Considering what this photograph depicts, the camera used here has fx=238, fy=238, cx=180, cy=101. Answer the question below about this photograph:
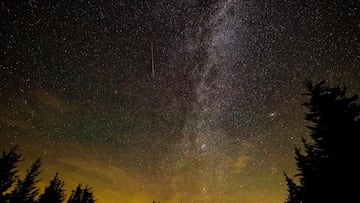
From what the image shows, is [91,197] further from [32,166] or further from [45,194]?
[32,166]

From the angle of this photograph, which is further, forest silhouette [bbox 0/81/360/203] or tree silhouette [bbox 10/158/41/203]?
tree silhouette [bbox 10/158/41/203]

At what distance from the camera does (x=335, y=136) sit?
10.3 meters

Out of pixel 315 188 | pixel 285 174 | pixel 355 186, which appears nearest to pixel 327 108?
pixel 355 186

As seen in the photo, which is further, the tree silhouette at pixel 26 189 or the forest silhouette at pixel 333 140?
the tree silhouette at pixel 26 189

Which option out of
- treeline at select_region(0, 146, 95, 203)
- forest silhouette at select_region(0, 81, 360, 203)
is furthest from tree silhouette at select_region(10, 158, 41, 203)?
forest silhouette at select_region(0, 81, 360, 203)

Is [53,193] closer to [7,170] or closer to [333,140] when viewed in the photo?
[7,170]

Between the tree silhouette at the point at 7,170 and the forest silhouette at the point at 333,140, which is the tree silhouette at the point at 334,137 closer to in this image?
the forest silhouette at the point at 333,140

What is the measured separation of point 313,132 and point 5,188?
25.6m

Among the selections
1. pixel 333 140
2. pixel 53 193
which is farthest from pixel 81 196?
pixel 333 140

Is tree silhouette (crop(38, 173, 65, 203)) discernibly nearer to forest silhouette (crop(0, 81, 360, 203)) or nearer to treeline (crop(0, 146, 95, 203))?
treeline (crop(0, 146, 95, 203))

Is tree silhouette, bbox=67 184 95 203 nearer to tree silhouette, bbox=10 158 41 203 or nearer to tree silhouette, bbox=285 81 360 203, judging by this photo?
tree silhouette, bbox=10 158 41 203

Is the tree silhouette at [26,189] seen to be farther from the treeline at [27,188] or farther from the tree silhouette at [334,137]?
→ the tree silhouette at [334,137]

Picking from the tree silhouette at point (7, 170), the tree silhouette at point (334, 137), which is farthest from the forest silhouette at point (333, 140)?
the tree silhouette at point (7, 170)

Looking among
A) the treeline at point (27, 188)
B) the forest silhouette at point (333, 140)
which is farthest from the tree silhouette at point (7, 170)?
the forest silhouette at point (333, 140)
